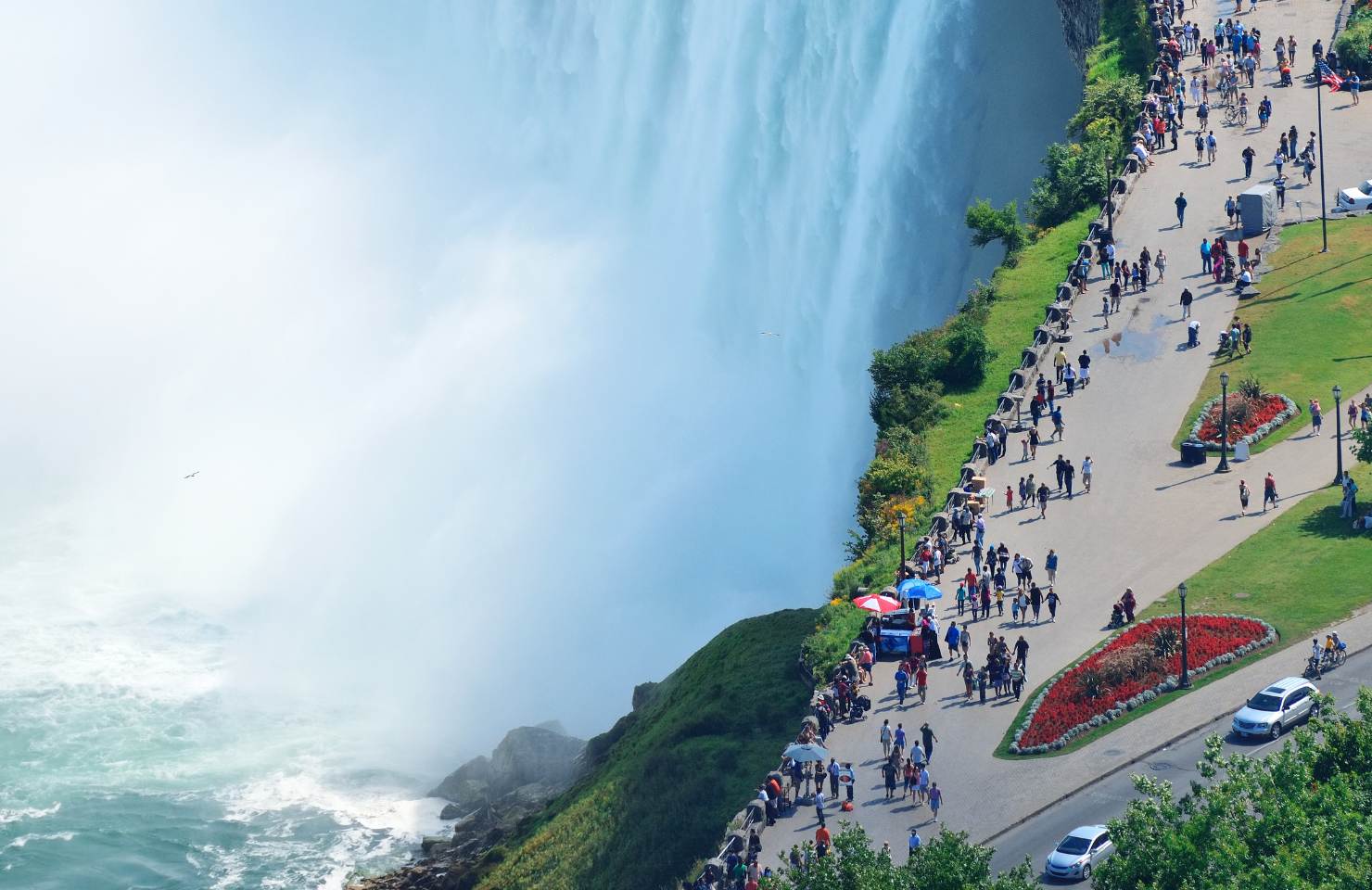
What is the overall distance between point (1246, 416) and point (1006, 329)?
13084 mm

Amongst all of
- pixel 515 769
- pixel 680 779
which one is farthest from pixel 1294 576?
pixel 515 769

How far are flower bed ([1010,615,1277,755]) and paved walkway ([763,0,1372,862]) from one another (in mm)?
761

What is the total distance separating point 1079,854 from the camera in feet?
185

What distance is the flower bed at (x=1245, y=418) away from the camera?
7925 centimetres

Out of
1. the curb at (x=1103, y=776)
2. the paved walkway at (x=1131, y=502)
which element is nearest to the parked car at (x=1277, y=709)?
the curb at (x=1103, y=776)

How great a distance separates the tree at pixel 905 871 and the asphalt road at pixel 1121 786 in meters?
5.76

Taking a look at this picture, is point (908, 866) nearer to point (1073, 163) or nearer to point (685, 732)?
point (685, 732)

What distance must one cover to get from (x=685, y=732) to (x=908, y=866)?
80.5 ft

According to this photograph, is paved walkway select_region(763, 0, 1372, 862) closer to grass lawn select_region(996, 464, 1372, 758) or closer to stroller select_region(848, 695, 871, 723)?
stroller select_region(848, 695, 871, 723)

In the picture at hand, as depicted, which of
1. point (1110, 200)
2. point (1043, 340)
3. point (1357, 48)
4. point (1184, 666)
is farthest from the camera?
point (1357, 48)

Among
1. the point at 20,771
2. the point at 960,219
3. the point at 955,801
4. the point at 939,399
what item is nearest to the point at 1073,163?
the point at 939,399

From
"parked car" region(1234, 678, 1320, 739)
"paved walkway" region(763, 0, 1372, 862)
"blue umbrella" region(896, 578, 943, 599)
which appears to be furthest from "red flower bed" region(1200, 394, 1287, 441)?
"parked car" region(1234, 678, 1320, 739)

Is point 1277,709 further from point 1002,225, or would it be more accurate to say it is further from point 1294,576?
point 1002,225

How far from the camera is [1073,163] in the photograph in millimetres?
96875
